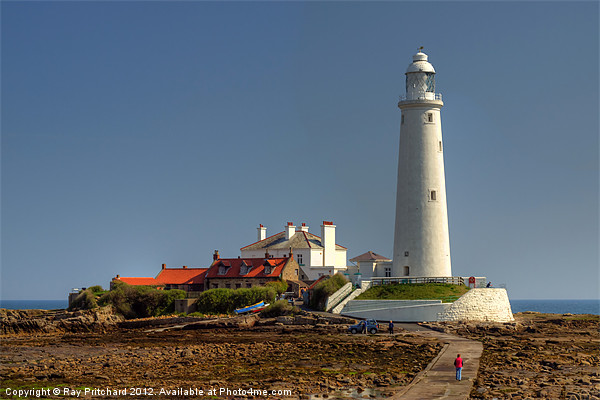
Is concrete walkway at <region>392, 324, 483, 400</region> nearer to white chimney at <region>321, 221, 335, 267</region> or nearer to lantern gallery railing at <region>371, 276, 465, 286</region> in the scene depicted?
lantern gallery railing at <region>371, 276, 465, 286</region>

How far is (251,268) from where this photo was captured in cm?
6066

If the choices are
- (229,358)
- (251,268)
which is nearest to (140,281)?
(251,268)

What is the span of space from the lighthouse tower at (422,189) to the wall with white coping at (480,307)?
3.49 m

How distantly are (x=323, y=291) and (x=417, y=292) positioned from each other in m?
6.53

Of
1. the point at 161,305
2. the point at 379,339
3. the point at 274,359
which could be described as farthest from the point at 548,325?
the point at 161,305

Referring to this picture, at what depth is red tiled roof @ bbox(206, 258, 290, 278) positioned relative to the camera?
5950cm

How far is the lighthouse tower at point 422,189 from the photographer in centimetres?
4844

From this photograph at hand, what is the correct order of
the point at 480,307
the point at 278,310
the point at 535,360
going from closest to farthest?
the point at 535,360
the point at 480,307
the point at 278,310

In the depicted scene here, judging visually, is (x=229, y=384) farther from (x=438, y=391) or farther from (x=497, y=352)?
(x=497, y=352)

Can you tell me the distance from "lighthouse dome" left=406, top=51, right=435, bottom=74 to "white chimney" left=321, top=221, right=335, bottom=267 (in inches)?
830

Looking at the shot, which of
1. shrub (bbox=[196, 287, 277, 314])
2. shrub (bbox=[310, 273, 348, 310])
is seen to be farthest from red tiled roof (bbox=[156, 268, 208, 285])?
shrub (bbox=[310, 273, 348, 310])

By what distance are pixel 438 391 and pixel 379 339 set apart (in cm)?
1418

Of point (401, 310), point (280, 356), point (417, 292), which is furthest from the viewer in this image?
point (417, 292)

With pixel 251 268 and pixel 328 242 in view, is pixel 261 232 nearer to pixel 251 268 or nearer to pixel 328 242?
pixel 328 242
